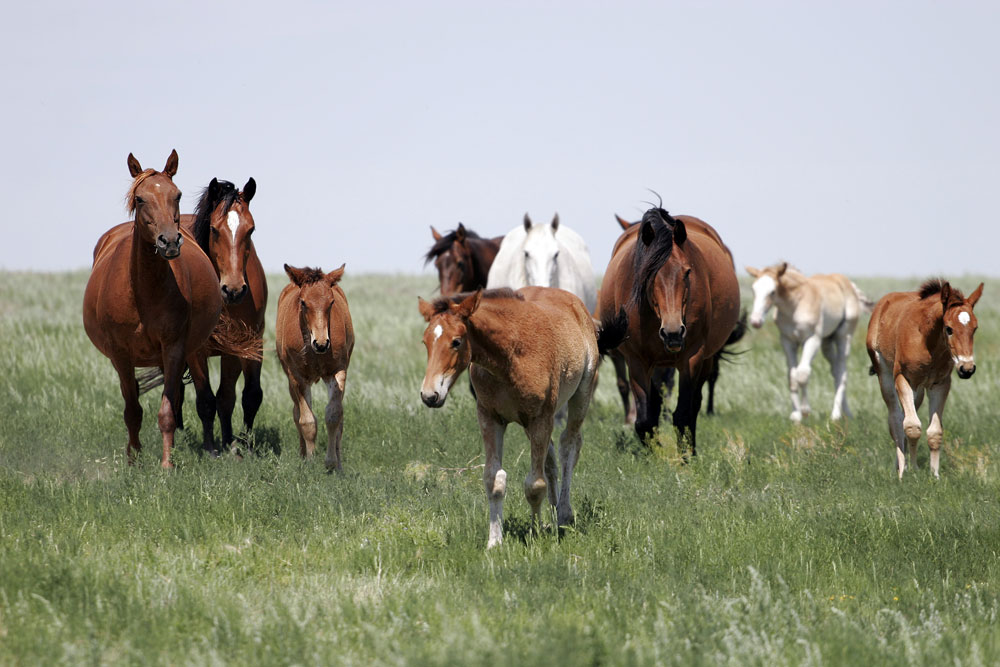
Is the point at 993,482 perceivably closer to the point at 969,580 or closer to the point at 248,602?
the point at 969,580

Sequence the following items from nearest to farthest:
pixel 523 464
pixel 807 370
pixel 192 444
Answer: pixel 523 464 → pixel 192 444 → pixel 807 370

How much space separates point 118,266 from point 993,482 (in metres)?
7.84

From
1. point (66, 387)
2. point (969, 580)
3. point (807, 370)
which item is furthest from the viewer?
point (807, 370)

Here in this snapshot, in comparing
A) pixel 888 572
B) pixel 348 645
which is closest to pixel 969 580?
pixel 888 572

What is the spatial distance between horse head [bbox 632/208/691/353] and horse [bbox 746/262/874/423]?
19.5ft

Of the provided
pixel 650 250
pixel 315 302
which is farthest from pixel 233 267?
pixel 650 250

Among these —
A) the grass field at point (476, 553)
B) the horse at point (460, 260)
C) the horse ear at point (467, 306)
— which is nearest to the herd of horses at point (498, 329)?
the horse ear at point (467, 306)

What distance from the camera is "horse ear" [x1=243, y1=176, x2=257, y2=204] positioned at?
32.5 feet

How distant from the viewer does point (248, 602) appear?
4789 millimetres

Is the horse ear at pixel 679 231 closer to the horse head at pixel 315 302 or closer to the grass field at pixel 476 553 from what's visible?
the grass field at pixel 476 553

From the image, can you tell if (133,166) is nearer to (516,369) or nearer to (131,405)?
(131,405)

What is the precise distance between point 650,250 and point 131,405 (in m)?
4.88

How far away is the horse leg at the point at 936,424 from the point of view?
881 cm

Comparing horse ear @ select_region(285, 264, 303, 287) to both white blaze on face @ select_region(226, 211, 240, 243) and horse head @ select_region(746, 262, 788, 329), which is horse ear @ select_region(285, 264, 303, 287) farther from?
horse head @ select_region(746, 262, 788, 329)
